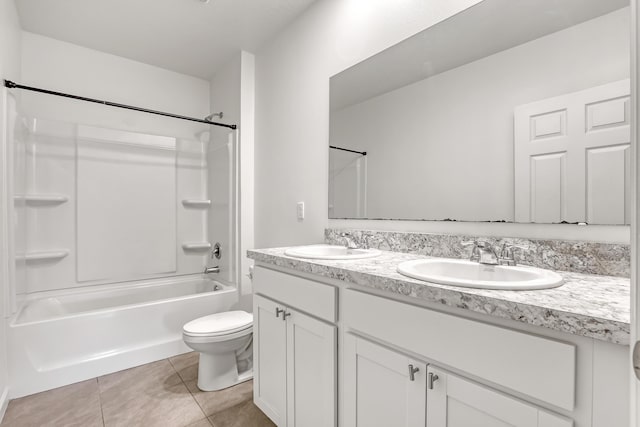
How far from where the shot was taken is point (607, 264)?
979mm

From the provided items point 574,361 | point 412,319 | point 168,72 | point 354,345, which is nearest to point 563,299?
point 574,361

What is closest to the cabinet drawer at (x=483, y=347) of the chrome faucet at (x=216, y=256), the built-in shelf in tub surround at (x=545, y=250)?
the built-in shelf in tub surround at (x=545, y=250)

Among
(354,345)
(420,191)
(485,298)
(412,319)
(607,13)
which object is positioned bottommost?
(354,345)

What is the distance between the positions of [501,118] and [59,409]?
263cm

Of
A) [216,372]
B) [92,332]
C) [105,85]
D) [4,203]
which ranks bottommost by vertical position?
[216,372]

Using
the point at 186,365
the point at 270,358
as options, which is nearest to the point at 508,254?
the point at 270,358

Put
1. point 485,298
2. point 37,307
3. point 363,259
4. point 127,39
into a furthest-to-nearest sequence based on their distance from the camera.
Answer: point 127,39
point 37,307
point 363,259
point 485,298

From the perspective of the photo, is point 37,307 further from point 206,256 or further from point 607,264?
point 607,264

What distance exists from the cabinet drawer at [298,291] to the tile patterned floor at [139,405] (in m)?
0.70

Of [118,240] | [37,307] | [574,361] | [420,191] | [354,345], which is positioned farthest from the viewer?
[118,240]

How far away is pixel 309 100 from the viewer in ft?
7.00

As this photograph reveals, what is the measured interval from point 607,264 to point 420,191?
2.38ft

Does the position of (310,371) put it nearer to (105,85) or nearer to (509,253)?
(509,253)

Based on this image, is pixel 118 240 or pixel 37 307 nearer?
pixel 37 307
